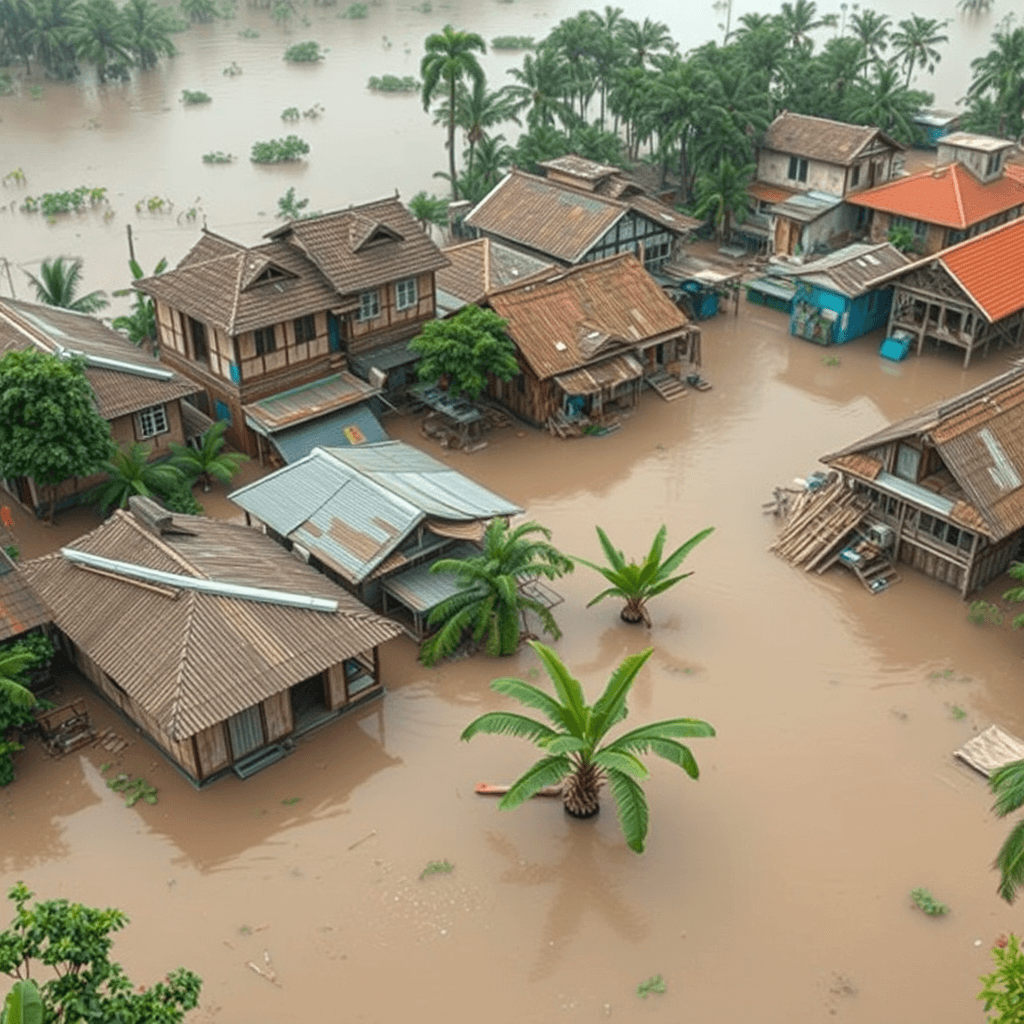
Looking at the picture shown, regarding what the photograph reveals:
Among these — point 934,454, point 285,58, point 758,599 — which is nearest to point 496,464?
point 758,599

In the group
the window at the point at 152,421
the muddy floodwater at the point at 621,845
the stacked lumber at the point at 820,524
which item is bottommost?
the muddy floodwater at the point at 621,845

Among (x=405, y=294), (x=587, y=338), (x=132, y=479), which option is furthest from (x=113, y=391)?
(x=587, y=338)

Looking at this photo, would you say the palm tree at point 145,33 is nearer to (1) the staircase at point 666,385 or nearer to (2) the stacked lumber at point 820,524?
(1) the staircase at point 666,385

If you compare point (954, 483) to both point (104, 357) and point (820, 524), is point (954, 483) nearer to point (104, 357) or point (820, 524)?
point (820, 524)

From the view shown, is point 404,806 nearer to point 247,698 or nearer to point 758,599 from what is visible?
point 247,698

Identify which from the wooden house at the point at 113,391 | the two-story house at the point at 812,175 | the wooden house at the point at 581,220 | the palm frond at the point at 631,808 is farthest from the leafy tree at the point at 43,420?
the two-story house at the point at 812,175

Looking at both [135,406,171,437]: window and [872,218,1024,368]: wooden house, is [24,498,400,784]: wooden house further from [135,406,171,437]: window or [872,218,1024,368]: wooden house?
[872,218,1024,368]: wooden house
